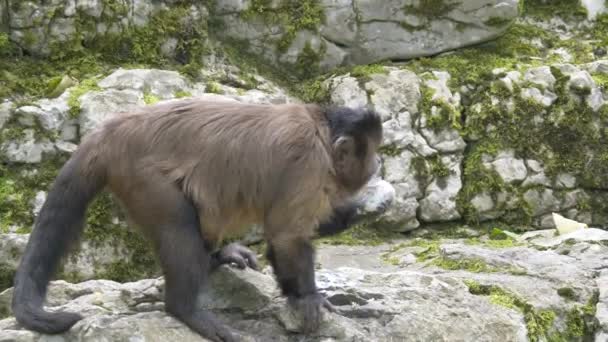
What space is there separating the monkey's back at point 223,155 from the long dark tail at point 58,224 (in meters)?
0.12

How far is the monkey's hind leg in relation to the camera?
414cm

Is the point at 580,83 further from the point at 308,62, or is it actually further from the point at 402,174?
the point at 308,62

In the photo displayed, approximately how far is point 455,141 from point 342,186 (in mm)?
3655

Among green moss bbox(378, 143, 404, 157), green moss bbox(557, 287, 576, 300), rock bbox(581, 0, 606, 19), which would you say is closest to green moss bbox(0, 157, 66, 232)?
green moss bbox(378, 143, 404, 157)

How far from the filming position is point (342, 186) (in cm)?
457

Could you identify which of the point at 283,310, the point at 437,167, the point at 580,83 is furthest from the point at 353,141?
the point at 580,83

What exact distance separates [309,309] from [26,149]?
137 inches

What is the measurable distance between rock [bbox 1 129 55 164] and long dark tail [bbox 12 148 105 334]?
8.76 ft

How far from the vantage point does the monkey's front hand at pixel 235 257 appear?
190 inches

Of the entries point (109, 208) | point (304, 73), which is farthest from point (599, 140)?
point (109, 208)

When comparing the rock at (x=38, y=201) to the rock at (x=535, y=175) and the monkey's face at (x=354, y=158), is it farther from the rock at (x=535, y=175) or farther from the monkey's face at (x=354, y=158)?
the rock at (x=535, y=175)

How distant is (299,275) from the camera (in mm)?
4250

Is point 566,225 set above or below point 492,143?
below

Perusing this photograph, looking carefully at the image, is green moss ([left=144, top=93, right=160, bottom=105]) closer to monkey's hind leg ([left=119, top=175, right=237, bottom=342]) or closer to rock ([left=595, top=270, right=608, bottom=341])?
monkey's hind leg ([left=119, top=175, right=237, bottom=342])
